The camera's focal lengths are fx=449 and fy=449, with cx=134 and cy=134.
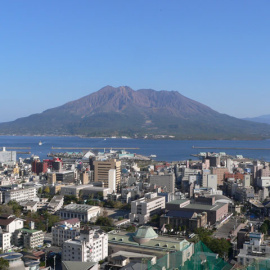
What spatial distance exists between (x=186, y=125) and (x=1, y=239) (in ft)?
174

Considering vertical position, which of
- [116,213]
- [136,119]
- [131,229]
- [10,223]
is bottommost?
[116,213]

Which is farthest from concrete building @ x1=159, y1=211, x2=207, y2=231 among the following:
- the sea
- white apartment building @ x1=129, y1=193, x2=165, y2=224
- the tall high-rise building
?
the sea

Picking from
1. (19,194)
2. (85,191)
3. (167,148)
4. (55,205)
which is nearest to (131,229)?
(55,205)

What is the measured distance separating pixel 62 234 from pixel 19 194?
4281mm

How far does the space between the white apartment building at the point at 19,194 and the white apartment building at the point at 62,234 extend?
157 inches

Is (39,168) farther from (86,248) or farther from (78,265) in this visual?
(78,265)

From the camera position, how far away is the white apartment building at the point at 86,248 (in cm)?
629

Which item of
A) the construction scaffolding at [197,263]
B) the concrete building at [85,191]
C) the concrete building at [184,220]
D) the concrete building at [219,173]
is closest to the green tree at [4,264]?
the construction scaffolding at [197,263]

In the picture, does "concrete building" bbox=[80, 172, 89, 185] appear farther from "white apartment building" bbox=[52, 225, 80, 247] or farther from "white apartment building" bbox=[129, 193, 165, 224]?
"white apartment building" bbox=[52, 225, 80, 247]

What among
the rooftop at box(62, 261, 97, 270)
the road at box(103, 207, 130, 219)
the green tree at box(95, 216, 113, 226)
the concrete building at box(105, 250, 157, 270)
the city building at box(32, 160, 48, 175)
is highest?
the city building at box(32, 160, 48, 175)

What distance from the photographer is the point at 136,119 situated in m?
65.0

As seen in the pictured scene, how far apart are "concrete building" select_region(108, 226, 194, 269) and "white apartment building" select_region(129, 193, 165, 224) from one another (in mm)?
2522

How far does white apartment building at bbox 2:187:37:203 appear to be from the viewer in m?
11.1

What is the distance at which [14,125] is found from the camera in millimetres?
69938
